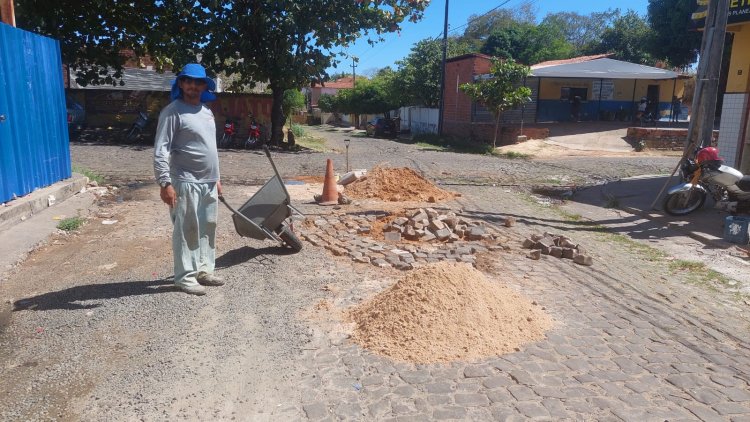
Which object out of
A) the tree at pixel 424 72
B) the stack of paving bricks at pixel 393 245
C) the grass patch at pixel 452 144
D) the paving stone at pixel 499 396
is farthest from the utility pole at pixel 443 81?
the paving stone at pixel 499 396

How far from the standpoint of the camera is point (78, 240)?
6.74m

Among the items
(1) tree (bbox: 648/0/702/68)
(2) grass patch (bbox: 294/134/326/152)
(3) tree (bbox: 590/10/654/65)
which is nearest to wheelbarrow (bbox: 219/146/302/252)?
(2) grass patch (bbox: 294/134/326/152)

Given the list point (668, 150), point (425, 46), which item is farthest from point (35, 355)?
point (425, 46)

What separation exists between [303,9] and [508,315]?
1562 centimetres

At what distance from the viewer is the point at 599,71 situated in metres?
25.3

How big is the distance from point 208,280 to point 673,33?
3109 centimetres

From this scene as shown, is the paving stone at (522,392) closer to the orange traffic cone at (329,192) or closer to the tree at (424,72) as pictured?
the orange traffic cone at (329,192)

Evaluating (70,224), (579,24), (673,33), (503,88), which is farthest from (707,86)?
(579,24)

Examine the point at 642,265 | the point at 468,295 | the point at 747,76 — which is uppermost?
the point at 747,76

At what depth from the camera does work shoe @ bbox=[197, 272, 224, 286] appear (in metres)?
5.09

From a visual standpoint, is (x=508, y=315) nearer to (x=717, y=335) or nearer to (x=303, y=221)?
(x=717, y=335)

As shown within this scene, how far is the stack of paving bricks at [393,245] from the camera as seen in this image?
244 inches

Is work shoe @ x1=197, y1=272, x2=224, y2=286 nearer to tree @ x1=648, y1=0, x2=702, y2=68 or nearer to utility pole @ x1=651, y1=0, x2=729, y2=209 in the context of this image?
utility pole @ x1=651, y1=0, x2=729, y2=209

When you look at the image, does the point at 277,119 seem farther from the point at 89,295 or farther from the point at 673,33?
the point at 673,33
